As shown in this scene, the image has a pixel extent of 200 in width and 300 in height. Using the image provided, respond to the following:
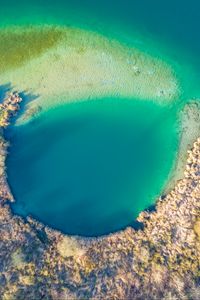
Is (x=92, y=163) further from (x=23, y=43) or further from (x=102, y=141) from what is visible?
(x=23, y=43)

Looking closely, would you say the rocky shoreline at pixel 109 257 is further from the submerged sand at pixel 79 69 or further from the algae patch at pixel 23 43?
the algae patch at pixel 23 43

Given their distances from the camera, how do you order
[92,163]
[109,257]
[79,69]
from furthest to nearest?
[79,69], [92,163], [109,257]

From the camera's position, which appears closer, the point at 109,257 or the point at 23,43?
the point at 109,257

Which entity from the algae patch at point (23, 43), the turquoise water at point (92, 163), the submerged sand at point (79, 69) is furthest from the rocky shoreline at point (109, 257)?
the algae patch at point (23, 43)

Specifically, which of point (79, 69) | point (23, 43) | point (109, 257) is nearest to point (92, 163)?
point (109, 257)

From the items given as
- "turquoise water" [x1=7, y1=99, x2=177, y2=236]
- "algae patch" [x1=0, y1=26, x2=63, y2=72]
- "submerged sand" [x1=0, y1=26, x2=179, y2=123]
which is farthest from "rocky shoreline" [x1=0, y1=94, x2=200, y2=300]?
"algae patch" [x1=0, y1=26, x2=63, y2=72]

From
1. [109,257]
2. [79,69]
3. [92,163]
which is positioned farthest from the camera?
[79,69]
